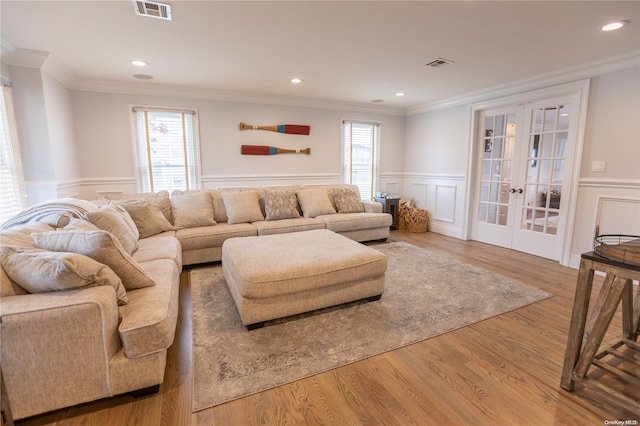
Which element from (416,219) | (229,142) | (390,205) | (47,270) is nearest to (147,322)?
(47,270)

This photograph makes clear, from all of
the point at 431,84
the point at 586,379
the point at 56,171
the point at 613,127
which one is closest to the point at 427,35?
the point at 431,84

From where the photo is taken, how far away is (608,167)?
3.25 metres

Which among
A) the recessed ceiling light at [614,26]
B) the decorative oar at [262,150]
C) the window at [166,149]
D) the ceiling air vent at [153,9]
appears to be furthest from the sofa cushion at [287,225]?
the recessed ceiling light at [614,26]

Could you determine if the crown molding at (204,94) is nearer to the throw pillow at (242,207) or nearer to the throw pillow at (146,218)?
the throw pillow at (242,207)

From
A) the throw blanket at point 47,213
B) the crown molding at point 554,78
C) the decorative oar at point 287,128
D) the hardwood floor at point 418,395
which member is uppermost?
the crown molding at point 554,78

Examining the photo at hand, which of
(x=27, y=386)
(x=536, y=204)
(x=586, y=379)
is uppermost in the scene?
(x=536, y=204)

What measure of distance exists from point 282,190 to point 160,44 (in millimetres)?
2226

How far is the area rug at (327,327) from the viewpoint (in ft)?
5.71

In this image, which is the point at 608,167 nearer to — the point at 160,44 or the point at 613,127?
the point at 613,127

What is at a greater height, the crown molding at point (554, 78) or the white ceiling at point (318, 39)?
the white ceiling at point (318, 39)

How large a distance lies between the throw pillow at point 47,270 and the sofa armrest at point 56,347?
0.14ft

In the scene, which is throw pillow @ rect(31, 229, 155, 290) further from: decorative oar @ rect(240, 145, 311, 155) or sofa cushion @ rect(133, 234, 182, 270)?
decorative oar @ rect(240, 145, 311, 155)

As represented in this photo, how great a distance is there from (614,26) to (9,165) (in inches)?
214

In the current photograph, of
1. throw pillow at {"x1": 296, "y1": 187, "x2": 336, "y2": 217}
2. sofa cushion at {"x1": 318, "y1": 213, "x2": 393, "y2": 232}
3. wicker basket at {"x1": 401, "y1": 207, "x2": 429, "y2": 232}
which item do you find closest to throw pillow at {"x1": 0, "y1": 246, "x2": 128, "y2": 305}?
sofa cushion at {"x1": 318, "y1": 213, "x2": 393, "y2": 232}
